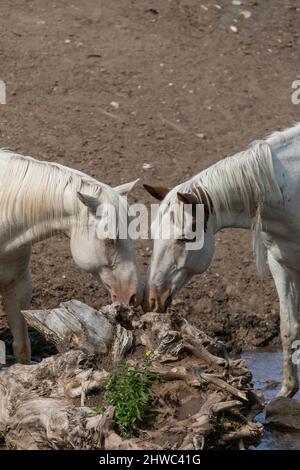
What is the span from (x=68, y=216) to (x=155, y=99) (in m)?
5.72

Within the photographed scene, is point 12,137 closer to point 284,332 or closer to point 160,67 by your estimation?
point 160,67

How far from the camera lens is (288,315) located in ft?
25.4

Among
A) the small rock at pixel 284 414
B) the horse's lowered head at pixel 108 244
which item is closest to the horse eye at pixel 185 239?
the horse's lowered head at pixel 108 244

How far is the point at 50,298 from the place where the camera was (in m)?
8.97

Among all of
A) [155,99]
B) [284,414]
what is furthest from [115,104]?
[284,414]

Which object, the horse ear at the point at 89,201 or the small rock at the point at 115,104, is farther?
the small rock at the point at 115,104

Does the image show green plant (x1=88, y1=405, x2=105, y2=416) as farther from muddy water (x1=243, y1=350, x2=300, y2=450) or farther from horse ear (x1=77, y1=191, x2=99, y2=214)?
horse ear (x1=77, y1=191, x2=99, y2=214)

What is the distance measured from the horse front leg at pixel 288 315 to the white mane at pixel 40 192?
1.50 m

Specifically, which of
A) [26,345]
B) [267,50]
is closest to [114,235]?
[26,345]

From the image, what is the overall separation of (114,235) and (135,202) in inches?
141

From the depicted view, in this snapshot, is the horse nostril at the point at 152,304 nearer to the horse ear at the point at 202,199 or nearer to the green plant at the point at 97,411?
the horse ear at the point at 202,199

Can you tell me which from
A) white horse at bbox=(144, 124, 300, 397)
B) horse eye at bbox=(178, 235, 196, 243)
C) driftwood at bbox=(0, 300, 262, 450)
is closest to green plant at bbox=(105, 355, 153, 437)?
driftwood at bbox=(0, 300, 262, 450)

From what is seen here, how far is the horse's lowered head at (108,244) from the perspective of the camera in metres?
6.70

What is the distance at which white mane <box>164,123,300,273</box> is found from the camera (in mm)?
6699
